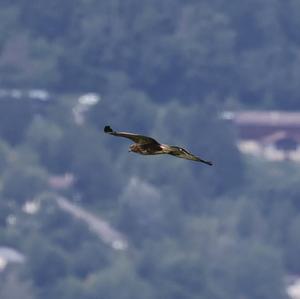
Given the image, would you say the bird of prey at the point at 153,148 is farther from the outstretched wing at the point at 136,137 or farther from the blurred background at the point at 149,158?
the blurred background at the point at 149,158

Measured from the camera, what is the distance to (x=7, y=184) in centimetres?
8994

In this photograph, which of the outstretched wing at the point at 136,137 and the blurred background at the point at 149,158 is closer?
the outstretched wing at the point at 136,137

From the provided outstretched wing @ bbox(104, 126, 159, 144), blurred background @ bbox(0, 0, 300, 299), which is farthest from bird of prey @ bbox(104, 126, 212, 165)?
blurred background @ bbox(0, 0, 300, 299)

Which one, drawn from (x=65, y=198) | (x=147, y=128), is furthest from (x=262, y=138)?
(x=65, y=198)

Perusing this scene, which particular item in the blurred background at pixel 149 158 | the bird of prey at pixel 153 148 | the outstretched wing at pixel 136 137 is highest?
the blurred background at pixel 149 158

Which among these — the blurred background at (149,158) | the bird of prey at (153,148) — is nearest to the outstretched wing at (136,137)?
the bird of prey at (153,148)

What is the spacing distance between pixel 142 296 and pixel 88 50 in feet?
91.0

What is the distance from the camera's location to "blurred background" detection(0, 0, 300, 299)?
84.4 meters

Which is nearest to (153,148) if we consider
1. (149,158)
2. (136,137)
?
(136,137)

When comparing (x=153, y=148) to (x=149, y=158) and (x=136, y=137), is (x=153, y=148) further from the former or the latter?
(x=149, y=158)

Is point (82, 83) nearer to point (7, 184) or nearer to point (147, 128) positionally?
point (147, 128)

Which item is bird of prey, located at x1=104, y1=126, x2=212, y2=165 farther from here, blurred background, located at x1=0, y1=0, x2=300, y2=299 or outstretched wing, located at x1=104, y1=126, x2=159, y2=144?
blurred background, located at x1=0, y1=0, x2=300, y2=299

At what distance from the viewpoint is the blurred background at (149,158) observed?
277 feet

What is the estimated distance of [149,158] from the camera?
8888 cm
